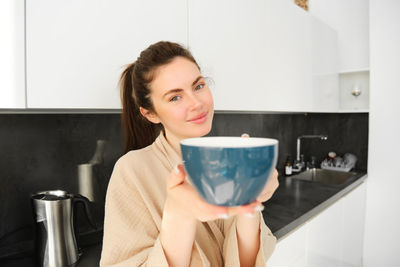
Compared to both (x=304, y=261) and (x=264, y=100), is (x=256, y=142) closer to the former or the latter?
(x=264, y=100)

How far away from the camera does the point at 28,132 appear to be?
101cm

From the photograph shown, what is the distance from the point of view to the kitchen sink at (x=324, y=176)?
2388 mm

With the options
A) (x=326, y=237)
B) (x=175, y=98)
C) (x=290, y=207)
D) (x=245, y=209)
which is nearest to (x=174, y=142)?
(x=175, y=98)

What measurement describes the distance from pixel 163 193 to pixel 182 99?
0.27 meters

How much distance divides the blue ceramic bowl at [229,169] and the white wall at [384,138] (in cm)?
224

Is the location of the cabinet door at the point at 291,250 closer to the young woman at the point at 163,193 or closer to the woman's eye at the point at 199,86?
the young woman at the point at 163,193

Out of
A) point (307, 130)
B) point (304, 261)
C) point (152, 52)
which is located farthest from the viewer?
point (307, 130)

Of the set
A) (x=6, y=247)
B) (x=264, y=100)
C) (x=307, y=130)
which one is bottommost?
(x=6, y=247)

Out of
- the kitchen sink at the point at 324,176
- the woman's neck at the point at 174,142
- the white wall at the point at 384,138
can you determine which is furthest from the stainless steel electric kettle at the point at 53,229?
the white wall at the point at 384,138

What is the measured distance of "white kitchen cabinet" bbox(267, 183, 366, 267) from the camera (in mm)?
1294

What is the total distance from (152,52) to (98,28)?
8.1 inches

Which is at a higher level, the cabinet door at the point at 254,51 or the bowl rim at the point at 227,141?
the cabinet door at the point at 254,51

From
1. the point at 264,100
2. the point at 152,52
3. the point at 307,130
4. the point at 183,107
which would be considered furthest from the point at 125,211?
the point at 307,130

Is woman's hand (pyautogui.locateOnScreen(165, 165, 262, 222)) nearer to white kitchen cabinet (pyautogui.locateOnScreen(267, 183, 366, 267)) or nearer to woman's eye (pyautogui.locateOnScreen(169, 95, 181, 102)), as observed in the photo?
woman's eye (pyautogui.locateOnScreen(169, 95, 181, 102))
